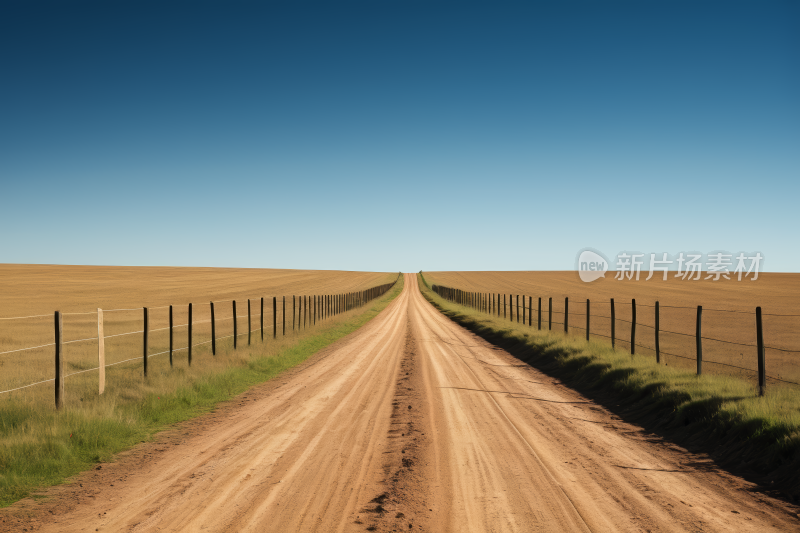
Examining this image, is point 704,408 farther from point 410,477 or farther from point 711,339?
point 711,339

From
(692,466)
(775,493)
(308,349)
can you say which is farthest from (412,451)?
(308,349)

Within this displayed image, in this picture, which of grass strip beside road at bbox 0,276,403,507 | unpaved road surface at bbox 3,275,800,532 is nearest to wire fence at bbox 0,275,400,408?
grass strip beside road at bbox 0,276,403,507

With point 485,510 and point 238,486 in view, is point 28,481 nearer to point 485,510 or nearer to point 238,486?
point 238,486

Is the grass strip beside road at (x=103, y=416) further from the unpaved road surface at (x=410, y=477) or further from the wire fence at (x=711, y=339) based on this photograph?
the wire fence at (x=711, y=339)

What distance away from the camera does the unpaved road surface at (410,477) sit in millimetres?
4832

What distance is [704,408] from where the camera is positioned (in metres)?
8.58

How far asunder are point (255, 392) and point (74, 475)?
552 centimetres

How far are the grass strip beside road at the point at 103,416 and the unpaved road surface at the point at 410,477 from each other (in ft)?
Result: 1.76

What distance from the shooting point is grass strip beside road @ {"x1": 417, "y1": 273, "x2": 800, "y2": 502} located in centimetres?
637

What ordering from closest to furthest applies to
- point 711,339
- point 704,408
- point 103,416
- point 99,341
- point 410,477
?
point 410,477 → point 103,416 → point 704,408 → point 99,341 → point 711,339

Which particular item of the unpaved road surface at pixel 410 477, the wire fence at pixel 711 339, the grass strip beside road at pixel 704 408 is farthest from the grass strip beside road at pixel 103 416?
the wire fence at pixel 711 339

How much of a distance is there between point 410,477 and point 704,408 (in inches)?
241

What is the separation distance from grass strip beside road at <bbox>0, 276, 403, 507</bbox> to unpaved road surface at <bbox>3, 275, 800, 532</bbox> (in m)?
0.54

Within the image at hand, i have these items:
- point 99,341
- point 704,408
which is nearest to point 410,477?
point 704,408
